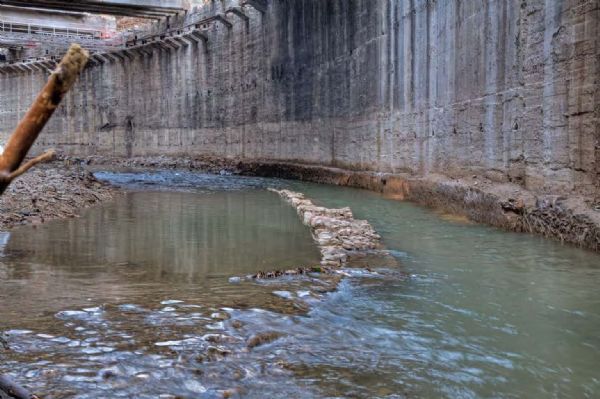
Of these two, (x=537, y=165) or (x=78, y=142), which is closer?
(x=537, y=165)

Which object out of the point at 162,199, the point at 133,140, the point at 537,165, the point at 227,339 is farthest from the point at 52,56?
the point at 227,339

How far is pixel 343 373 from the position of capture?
3.97 meters

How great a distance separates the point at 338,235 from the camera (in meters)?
9.14

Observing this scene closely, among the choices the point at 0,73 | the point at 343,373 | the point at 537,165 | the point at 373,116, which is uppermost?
the point at 0,73

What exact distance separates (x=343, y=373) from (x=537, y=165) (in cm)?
711

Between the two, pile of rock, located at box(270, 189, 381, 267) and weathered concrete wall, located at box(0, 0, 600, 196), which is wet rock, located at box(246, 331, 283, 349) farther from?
weathered concrete wall, located at box(0, 0, 600, 196)

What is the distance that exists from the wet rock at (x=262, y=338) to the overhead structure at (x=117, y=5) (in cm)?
2984

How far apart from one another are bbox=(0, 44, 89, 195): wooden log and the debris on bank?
8392 mm

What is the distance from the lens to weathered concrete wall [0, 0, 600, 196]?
30.7 feet

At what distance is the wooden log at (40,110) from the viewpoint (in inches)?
92.0

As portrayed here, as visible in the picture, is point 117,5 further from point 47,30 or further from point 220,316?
point 220,316

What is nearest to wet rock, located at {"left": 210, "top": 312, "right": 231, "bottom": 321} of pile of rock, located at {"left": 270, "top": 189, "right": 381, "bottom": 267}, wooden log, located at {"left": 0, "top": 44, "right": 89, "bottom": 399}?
pile of rock, located at {"left": 270, "top": 189, "right": 381, "bottom": 267}

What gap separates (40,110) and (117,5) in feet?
105

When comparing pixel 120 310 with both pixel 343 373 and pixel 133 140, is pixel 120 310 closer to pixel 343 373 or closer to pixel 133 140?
pixel 343 373
